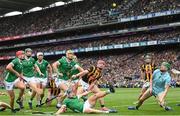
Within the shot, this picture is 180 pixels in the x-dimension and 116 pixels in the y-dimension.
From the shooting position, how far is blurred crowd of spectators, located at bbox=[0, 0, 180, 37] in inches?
2373

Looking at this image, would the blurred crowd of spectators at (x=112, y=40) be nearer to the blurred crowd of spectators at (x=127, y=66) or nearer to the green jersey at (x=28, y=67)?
the blurred crowd of spectators at (x=127, y=66)

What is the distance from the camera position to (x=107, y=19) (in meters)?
62.9

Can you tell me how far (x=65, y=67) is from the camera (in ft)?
56.2

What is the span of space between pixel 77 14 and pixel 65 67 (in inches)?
2145

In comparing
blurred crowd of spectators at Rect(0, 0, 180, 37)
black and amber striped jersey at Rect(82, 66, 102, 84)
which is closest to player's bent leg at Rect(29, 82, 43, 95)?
black and amber striped jersey at Rect(82, 66, 102, 84)

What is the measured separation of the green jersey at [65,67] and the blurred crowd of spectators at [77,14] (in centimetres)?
4030

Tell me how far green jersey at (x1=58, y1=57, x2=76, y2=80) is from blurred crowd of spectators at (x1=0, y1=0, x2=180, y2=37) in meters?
40.3

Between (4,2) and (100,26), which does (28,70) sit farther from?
(4,2)

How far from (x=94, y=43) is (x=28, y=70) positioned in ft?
159

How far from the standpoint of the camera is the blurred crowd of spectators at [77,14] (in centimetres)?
6028

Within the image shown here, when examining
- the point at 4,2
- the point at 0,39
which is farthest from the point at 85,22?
the point at 0,39

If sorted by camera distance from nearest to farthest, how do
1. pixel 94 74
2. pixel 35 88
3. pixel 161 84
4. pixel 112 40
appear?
pixel 161 84, pixel 94 74, pixel 35 88, pixel 112 40

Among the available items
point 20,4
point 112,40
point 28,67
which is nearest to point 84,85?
point 28,67

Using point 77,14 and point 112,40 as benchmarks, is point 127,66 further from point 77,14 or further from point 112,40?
point 77,14
